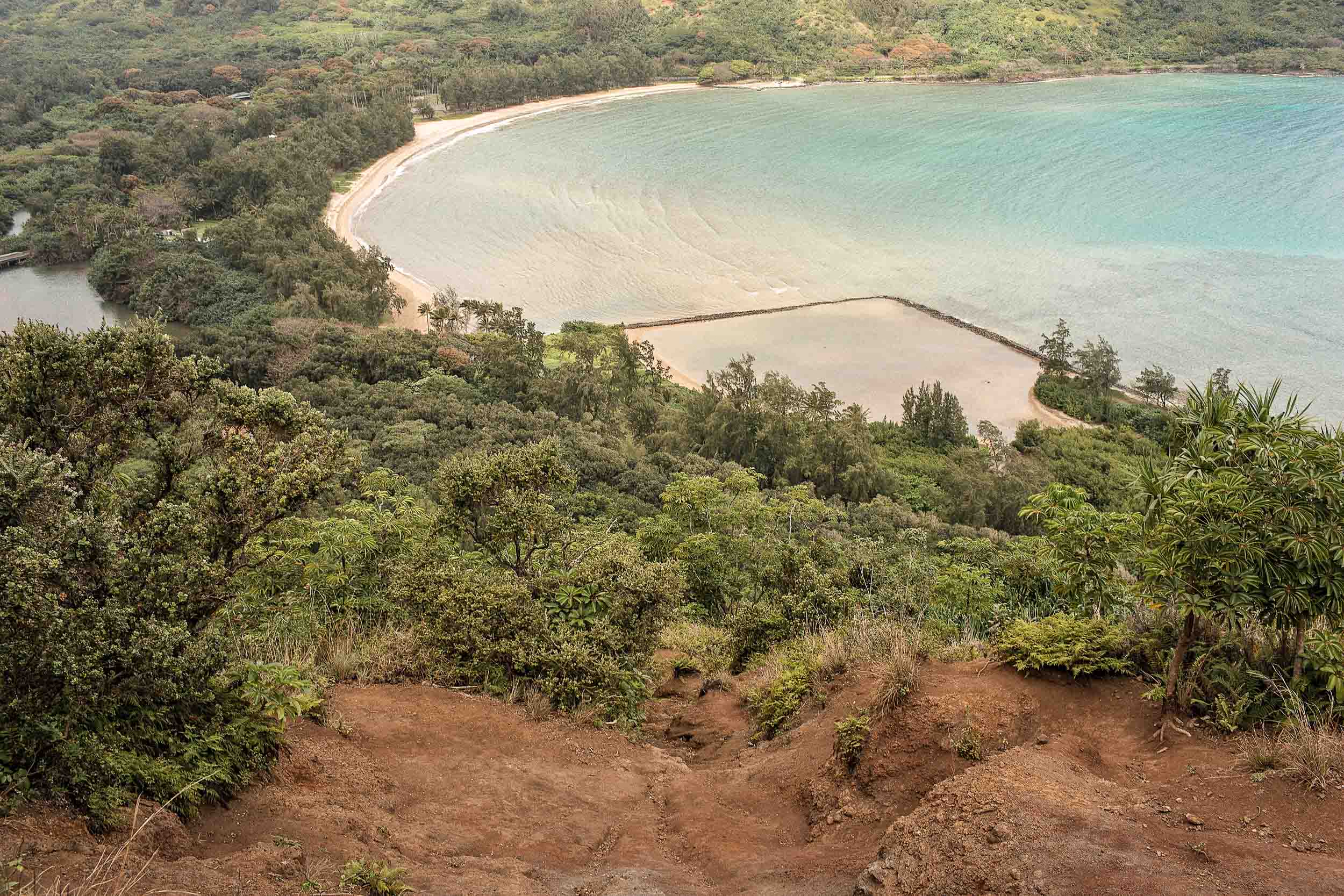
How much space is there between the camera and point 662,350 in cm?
4366

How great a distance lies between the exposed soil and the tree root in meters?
0.08

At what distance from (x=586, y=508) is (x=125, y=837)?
669 inches

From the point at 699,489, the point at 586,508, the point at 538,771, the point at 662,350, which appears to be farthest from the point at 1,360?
the point at 662,350

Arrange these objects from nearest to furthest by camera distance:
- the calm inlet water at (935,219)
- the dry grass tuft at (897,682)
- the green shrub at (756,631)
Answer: the dry grass tuft at (897,682) → the green shrub at (756,631) → the calm inlet water at (935,219)

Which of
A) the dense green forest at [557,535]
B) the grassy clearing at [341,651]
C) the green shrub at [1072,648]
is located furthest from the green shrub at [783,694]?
the grassy clearing at [341,651]

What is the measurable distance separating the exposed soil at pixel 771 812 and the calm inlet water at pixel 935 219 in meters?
32.8

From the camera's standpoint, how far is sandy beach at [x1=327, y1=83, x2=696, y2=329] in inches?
1982

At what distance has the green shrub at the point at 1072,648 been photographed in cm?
809

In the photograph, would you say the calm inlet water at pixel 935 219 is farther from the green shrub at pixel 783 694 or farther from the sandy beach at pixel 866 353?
the green shrub at pixel 783 694

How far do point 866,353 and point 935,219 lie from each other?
64.4ft

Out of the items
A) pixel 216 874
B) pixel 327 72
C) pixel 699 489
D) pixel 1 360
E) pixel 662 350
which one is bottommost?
pixel 662 350

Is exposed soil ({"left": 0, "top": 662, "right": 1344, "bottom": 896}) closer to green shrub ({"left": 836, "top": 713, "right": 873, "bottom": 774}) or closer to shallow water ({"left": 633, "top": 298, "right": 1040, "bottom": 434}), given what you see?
green shrub ({"left": 836, "top": 713, "right": 873, "bottom": 774})

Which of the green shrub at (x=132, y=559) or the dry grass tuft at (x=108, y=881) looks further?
the green shrub at (x=132, y=559)

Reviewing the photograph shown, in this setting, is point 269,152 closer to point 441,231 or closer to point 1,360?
point 441,231
